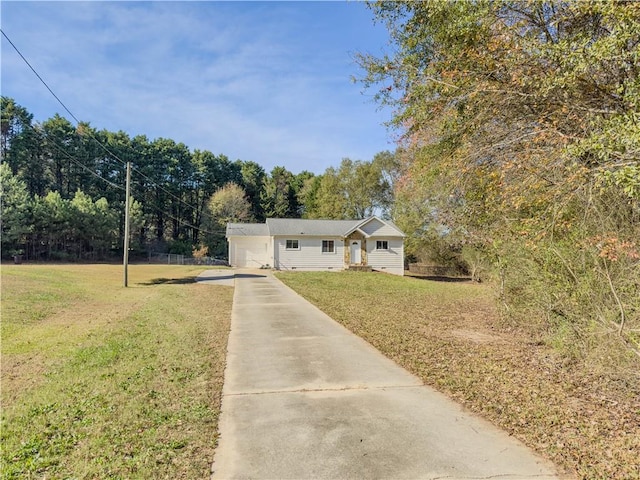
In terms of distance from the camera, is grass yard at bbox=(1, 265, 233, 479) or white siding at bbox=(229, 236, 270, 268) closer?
grass yard at bbox=(1, 265, 233, 479)

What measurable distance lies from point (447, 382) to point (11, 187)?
37.2 m

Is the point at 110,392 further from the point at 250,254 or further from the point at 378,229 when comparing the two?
the point at 250,254

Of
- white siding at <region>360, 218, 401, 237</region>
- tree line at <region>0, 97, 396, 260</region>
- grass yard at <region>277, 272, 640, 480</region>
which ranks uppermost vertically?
tree line at <region>0, 97, 396, 260</region>

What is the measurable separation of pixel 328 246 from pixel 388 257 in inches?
171

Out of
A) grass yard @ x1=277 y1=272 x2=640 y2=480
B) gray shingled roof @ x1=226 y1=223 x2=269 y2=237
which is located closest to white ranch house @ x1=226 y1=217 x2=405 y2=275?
gray shingled roof @ x1=226 y1=223 x2=269 y2=237

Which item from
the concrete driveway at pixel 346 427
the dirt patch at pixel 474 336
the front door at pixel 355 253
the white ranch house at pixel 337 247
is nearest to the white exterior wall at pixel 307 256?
the white ranch house at pixel 337 247

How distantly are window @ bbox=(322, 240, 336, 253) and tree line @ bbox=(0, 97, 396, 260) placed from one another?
14151mm

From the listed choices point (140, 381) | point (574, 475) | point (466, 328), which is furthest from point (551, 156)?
point (140, 381)

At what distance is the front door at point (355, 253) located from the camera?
28.5m

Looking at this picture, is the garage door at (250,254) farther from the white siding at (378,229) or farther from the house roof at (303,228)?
the white siding at (378,229)

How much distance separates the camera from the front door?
2852cm

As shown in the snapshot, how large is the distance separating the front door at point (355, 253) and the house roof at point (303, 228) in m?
0.99

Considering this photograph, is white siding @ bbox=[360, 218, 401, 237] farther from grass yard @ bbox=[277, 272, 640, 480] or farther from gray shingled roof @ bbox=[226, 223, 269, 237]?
grass yard @ bbox=[277, 272, 640, 480]

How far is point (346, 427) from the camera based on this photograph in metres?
3.60
